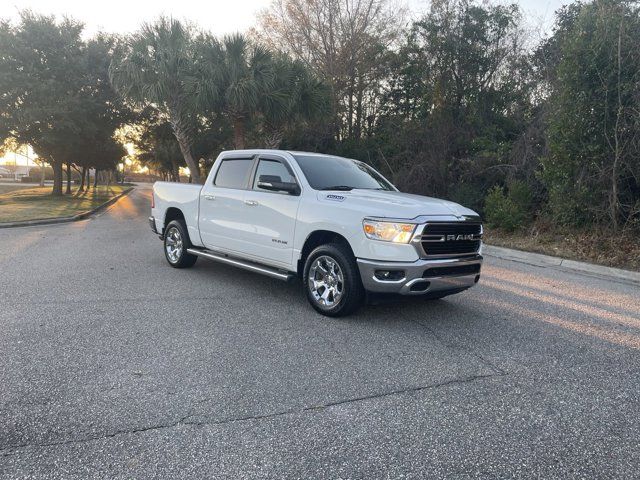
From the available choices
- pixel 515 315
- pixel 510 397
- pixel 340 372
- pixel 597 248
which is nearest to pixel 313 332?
pixel 340 372

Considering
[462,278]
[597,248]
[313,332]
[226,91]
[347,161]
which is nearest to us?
[313,332]

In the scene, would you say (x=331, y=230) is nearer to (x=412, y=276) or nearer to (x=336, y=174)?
(x=412, y=276)

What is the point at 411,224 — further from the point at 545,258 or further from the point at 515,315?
the point at 545,258

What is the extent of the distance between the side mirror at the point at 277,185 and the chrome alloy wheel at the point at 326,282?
37.5 inches

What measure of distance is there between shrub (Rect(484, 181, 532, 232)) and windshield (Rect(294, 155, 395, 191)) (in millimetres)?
6775

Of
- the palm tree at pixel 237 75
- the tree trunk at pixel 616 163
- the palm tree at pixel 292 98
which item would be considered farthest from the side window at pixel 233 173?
the palm tree at pixel 292 98

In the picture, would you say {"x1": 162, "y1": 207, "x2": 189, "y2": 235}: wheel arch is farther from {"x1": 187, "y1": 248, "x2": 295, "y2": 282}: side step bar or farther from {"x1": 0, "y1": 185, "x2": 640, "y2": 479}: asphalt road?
{"x1": 0, "y1": 185, "x2": 640, "y2": 479}: asphalt road

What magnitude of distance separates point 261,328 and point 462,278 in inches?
89.5

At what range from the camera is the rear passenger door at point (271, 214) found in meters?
5.76

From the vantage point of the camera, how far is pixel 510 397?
136 inches

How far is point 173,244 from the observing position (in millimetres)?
8016

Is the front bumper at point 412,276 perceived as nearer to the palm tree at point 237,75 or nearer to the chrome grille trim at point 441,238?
the chrome grille trim at point 441,238

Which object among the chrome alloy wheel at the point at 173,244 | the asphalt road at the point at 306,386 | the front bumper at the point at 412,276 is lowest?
the asphalt road at the point at 306,386

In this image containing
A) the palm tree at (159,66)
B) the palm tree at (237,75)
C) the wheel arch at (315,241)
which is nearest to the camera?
the wheel arch at (315,241)
